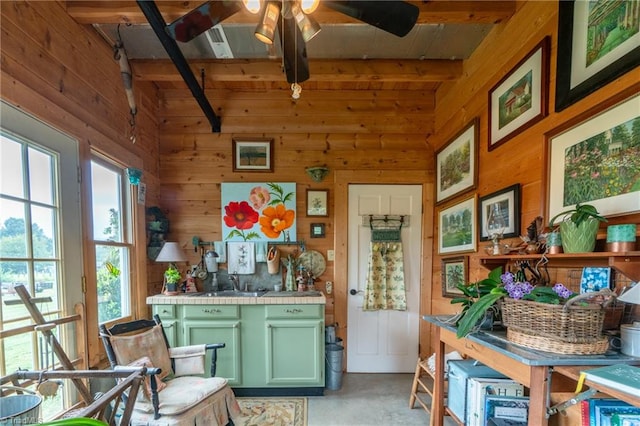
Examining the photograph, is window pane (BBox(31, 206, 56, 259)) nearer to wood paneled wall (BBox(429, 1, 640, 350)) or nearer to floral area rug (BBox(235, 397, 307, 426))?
floral area rug (BBox(235, 397, 307, 426))

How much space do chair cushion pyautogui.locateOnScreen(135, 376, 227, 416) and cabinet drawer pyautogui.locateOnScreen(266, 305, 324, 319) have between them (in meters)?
0.67

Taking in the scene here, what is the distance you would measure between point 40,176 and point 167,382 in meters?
1.49

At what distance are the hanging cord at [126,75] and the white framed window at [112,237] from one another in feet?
1.38

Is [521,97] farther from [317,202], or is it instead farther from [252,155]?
[252,155]

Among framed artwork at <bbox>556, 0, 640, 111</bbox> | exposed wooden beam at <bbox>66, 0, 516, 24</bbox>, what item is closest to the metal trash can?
framed artwork at <bbox>556, 0, 640, 111</bbox>

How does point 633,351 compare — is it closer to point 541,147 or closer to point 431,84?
point 541,147

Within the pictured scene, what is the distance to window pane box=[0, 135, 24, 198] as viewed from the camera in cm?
139

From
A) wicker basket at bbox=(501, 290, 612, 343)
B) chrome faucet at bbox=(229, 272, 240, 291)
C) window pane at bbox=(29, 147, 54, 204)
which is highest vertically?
window pane at bbox=(29, 147, 54, 204)

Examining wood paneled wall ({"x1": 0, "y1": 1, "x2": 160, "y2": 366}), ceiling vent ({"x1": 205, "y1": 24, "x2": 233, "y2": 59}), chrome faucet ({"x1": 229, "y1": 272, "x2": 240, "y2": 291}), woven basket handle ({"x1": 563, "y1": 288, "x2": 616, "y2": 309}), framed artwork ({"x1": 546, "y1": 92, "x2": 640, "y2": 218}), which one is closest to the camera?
woven basket handle ({"x1": 563, "y1": 288, "x2": 616, "y2": 309})

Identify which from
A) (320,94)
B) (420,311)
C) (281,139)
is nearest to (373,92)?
(320,94)

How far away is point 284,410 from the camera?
2.27 meters

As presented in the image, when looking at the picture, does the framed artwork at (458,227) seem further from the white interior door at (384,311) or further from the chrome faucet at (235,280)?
the chrome faucet at (235,280)

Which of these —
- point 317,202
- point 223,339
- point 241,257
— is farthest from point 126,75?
point 223,339

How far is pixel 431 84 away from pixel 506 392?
2.69m
